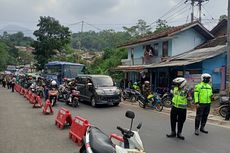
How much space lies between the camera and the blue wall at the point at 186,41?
25006 millimetres

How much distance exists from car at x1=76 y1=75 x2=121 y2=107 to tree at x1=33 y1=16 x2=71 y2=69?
1220 inches

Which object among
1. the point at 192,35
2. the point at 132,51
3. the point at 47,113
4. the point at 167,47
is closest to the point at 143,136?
the point at 47,113

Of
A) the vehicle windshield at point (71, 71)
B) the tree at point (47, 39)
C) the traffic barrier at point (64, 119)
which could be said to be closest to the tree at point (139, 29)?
the tree at point (47, 39)

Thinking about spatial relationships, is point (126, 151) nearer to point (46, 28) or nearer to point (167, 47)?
point (167, 47)

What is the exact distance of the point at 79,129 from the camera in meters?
7.64

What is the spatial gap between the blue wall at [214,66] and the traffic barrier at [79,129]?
14155 millimetres

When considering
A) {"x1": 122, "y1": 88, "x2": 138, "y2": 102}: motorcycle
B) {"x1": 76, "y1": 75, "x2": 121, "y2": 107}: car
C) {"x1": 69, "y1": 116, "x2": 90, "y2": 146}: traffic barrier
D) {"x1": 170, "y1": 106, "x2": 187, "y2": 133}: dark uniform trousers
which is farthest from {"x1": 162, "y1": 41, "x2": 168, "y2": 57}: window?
{"x1": 69, "y1": 116, "x2": 90, "y2": 146}: traffic barrier

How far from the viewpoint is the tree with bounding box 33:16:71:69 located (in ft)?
155

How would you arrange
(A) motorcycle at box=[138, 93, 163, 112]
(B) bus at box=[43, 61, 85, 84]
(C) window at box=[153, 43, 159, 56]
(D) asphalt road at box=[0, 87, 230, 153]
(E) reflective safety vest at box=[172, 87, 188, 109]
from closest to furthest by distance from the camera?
(D) asphalt road at box=[0, 87, 230, 153], (E) reflective safety vest at box=[172, 87, 188, 109], (A) motorcycle at box=[138, 93, 163, 112], (B) bus at box=[43, 61, 85, 84], (C) window at box=[153, 43, 159, 56]

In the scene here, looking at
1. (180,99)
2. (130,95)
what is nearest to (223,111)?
(180,99)

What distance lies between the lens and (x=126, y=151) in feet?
12.5

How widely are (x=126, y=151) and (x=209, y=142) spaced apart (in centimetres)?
490

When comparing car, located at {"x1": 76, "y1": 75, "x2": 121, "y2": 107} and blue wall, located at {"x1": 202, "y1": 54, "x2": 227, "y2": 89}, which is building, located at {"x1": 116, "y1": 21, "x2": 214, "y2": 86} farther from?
car, located at {"x1": 76, "y1": 75, "x2": 121, "y2": 107}

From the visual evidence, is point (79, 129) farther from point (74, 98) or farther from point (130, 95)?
point (130, 95)
